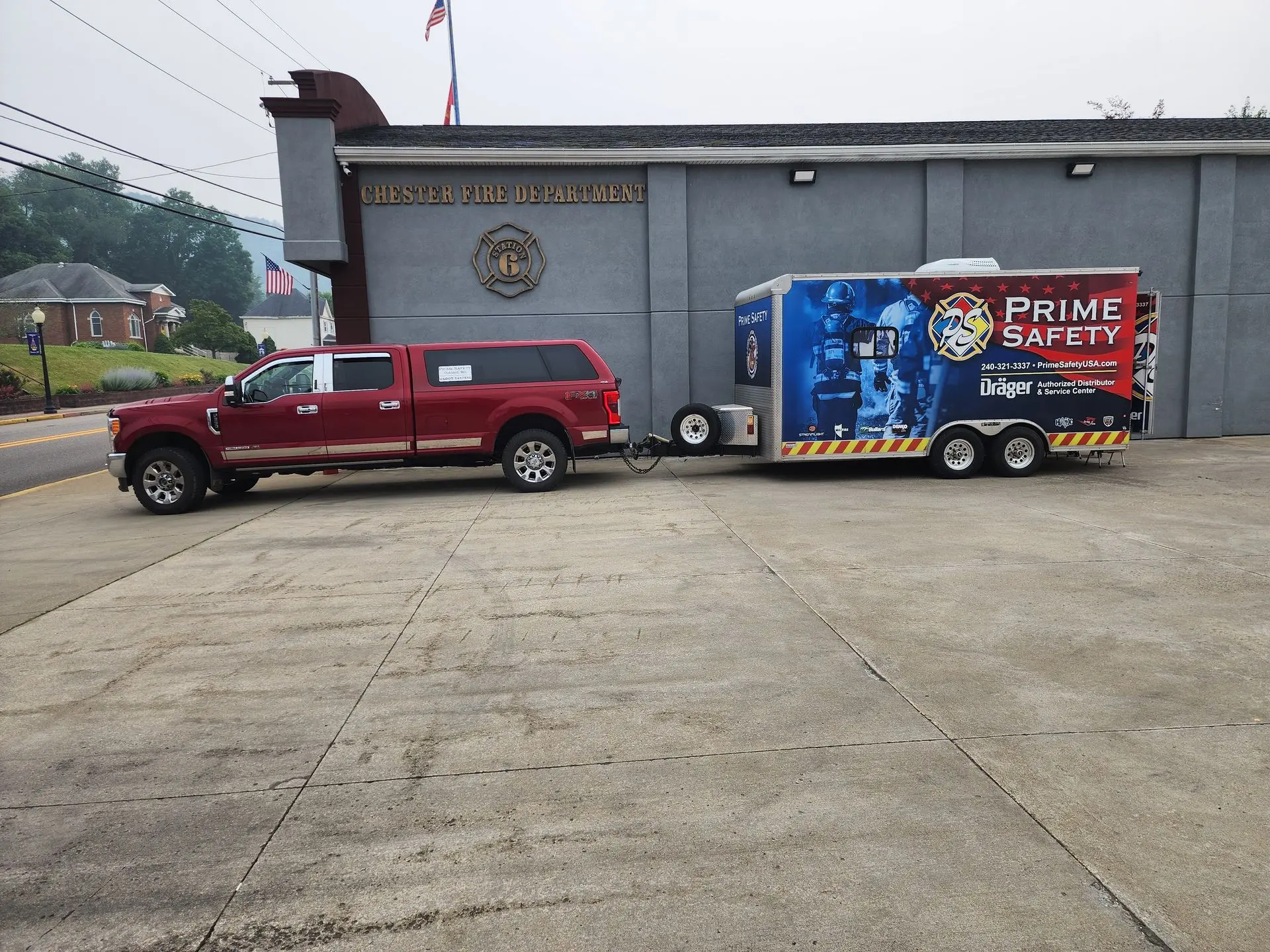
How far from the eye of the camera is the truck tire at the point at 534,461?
11812mm

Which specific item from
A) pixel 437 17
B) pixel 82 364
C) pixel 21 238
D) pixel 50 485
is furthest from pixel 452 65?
pixel 21 238

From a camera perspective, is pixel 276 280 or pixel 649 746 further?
pixel 276 280

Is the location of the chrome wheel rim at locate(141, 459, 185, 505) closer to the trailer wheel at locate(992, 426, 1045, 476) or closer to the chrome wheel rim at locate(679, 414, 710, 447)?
the chrome wheel rim at locate(679, 414, 710, 447)

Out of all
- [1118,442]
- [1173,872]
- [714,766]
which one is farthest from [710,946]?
[1118,442]

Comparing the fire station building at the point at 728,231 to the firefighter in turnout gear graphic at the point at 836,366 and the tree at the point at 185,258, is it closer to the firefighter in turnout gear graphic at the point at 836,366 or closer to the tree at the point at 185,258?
the firefighter in turnout gear graphic at the point at 836,366

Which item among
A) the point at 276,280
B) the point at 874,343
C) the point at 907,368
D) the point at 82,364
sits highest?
the point at 276,280

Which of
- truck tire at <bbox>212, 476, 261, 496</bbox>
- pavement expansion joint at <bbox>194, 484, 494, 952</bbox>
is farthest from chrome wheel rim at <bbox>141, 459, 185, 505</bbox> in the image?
pavement expansion joint at <bbox>194, 484, 494, 952</bbox>

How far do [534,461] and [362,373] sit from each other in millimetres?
2572

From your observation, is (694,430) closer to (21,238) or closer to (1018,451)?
(1018,451)

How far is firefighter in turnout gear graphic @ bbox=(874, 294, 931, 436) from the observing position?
12125mm

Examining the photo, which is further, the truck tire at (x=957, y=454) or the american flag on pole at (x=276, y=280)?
the american flag on pole at (x=276, y=280)

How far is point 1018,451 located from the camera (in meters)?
12.5

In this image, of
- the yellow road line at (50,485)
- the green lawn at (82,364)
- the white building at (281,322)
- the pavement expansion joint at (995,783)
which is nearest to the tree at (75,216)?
the white building at (281,322)

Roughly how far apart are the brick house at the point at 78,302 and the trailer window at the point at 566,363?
228 ft
